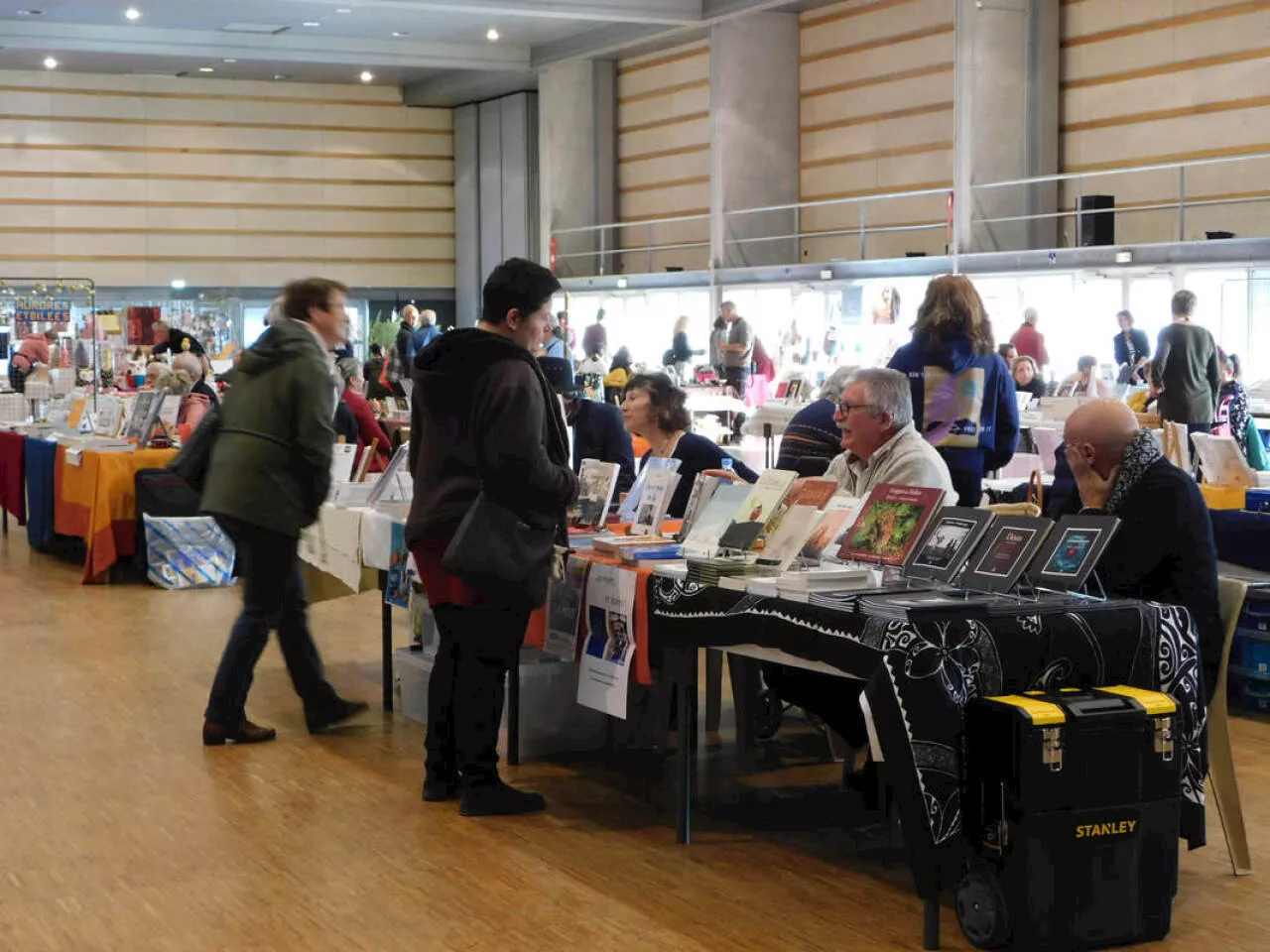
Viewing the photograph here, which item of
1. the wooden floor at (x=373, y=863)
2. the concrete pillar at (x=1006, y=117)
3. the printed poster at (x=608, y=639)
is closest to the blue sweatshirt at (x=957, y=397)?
the wooden floor at (x=373, y=863)

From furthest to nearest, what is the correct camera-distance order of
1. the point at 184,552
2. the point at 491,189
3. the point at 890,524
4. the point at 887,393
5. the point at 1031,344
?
the point at 491,189, the point at 1031,344, the point at 184,552, the point at 887,393, the point at 890,524

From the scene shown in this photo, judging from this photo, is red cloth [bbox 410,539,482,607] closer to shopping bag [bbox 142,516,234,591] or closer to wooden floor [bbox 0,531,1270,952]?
wooden floor [bbox 0,531,1270,952]

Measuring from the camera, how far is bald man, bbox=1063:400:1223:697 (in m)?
3.49

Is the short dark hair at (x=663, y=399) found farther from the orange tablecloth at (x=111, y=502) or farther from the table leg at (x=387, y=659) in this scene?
the orange tablecloth at (x=111, y=502)

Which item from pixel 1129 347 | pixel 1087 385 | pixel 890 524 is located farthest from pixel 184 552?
pixel 1129 347

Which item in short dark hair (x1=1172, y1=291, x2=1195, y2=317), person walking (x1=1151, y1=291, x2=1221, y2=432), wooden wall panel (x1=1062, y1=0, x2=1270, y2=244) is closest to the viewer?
person walking (x1=1151, y1=291, x2=1221, y2=432)

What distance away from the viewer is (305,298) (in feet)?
15.8

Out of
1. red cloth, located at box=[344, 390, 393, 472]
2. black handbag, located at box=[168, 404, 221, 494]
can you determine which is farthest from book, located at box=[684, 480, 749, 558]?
red cloth, located at box=[344, 390, 393, 472]

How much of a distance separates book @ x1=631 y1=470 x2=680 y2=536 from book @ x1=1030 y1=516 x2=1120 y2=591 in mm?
1209

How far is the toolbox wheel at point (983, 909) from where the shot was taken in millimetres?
3064

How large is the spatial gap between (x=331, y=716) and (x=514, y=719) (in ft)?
2.27

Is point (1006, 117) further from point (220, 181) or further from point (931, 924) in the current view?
point (931, 924)

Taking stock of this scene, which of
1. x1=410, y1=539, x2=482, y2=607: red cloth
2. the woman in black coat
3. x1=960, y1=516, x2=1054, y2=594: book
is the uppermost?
the woman in black coat

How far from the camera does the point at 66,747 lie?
4859mm
